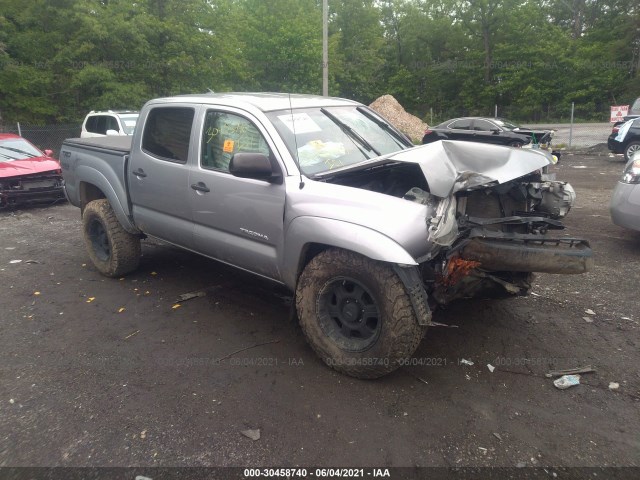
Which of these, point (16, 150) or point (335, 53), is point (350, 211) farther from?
point (335, 53)

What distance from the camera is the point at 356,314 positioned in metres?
3.41

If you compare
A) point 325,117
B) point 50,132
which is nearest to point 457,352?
point 325,117

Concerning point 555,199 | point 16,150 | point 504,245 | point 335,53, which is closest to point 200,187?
point 504,245

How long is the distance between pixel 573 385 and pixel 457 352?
2.73ft

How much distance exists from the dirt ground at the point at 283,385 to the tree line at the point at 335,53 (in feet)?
53.5

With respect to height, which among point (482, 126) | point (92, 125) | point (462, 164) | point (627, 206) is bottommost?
point (627, 206)

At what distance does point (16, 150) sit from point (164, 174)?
320 inches

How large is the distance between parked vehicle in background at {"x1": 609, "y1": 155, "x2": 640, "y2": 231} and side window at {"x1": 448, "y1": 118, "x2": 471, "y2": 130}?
37.6ft

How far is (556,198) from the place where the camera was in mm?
3998

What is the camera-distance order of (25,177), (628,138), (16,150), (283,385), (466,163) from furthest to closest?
(628,138) → (16,150) → (25,177) → (466,163) → (283,385)

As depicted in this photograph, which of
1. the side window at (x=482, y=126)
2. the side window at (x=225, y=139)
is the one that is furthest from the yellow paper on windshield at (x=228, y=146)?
the side window at (x=482, y=126)

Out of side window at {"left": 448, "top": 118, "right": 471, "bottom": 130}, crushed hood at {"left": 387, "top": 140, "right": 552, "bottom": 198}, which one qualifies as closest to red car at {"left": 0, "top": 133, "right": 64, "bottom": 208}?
crushed hood at {"left": 387, "top": 140, "right": 552, "bottom": 198}

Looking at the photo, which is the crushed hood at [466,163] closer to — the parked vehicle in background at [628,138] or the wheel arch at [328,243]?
the wheel arch at [328,243]

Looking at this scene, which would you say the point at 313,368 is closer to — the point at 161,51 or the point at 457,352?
the point at 457,352
